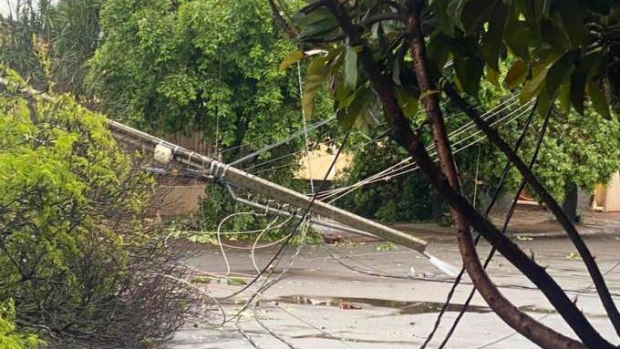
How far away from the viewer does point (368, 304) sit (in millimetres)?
13109

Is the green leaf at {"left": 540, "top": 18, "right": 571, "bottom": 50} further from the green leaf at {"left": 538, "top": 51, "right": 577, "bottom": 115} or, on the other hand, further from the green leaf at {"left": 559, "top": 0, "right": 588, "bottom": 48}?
the green leaf at {"left": 538, "top": 51, "right": 577, "bottom": 115}

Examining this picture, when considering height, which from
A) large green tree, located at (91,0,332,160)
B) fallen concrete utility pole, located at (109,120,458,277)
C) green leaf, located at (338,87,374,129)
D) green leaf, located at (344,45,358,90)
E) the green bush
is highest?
large green tree, located at (91,0,332,160)

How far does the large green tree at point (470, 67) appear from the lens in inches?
71.3

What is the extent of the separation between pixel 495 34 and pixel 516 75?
2.47 feet

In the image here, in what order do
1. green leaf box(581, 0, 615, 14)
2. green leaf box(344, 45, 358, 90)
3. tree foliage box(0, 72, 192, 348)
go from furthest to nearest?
tree foliage box(0, 72, 192, 348), green leaf box(581, 0, 615, 14), green leaf box(344, 45, 358, 90)

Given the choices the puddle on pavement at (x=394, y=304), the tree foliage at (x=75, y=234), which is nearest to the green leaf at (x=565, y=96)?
the tree foliage at (x=75, y=234)

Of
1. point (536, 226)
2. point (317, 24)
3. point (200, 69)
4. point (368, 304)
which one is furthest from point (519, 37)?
point (536, 226)

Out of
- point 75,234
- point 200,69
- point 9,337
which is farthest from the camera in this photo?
point 200,69

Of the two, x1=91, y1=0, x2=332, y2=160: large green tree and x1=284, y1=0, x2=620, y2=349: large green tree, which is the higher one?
x1=91, y1=0, x2=332, y2=160: large green tree

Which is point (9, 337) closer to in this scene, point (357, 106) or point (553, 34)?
point (357, 106)

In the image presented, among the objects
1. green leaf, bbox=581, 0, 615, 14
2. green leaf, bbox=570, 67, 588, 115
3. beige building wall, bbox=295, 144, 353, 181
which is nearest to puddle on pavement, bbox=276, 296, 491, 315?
beige building wall, bbox=295, 144, 353, 181

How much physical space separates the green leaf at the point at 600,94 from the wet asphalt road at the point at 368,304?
5006 mm

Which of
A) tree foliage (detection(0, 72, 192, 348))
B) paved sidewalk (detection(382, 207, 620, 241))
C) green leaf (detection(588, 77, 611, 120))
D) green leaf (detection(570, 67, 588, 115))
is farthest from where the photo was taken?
paved sidewalk (detection(382, 207, 620, 241))

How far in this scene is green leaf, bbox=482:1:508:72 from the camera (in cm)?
199
